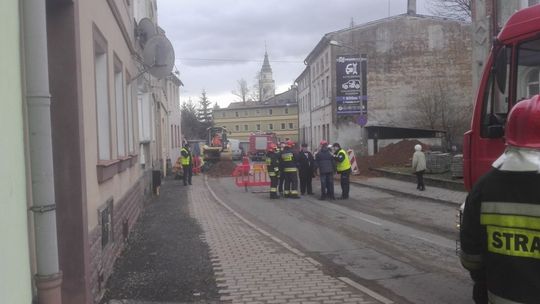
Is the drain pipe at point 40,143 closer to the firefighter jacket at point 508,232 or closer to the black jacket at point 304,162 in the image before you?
the firefighter jacket at point 508,232

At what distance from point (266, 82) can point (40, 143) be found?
127 m

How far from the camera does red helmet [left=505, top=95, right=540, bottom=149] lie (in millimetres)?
2461

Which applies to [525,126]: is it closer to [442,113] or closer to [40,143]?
[40,143]

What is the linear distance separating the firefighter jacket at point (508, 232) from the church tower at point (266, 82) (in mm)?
118112

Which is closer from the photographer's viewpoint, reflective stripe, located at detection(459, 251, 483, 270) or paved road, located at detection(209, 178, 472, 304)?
reflective stripe, located at detection(459, 251, 483, 270)

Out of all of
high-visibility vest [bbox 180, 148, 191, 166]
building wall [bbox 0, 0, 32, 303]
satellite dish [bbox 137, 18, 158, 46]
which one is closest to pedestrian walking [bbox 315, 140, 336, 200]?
satellite dish [bbox 137, 18, 158, 46]

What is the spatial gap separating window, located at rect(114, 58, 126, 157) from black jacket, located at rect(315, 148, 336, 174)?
8.62 m

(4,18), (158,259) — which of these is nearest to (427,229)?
(158,259)

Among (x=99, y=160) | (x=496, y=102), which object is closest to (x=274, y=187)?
(x=99, y=160)

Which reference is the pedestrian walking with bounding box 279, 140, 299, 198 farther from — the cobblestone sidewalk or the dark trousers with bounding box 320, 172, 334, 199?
the cobblestone sidewalk

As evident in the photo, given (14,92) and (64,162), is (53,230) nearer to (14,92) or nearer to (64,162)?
(14,92)

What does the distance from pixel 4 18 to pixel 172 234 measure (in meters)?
7.19

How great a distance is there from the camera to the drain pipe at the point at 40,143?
3549mm

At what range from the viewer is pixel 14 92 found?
3.35 metres
